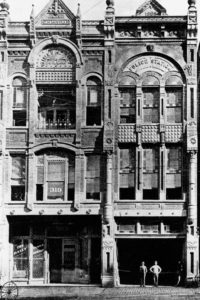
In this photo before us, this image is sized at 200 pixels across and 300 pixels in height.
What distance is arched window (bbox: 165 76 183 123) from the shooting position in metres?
28.7

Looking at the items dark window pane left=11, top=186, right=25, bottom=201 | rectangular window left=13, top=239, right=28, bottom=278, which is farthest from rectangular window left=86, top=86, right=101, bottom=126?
rectangular window left=13, top=239, right=28, bottom=278

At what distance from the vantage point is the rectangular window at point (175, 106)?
28.7 m

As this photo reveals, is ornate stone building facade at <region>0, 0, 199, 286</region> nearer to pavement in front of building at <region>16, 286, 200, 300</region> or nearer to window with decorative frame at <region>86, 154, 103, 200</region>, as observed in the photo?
window with decorative frame at <region>86, 154, 103, 200</region>

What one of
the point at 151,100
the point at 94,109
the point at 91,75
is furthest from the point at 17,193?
the point at 151,100

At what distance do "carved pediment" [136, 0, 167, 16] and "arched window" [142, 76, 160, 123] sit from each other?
3401 millimetres

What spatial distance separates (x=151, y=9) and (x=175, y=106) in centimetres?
520

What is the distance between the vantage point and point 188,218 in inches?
1091

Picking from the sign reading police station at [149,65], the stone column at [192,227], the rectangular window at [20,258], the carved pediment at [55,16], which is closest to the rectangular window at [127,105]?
the sign reading police station at [149,65]

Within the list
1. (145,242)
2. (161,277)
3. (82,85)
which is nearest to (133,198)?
(145,242)

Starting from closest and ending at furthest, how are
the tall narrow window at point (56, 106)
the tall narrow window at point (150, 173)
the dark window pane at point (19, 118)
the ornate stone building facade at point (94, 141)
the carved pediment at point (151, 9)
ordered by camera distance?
the ornate stone building facade at point (94, 141) < the tall narrow window at point (150, 173) < the dark window pane at point (19, 118) < the tall narrow window at point (56, 106) < the carved pediment at point (151, 9)

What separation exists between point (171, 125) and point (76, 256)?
803cm

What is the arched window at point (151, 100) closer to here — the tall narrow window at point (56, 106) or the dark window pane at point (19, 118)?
the tall narrow window at point (56, 106)

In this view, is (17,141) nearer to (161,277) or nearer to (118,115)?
(118,115)

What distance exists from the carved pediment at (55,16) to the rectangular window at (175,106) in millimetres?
6217
